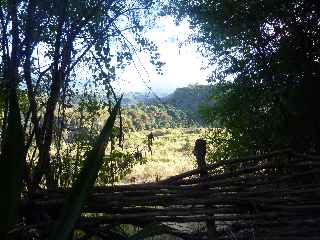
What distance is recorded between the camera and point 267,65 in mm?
9039

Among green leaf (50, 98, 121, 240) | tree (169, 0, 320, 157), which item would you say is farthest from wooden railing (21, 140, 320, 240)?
tree (169, 0, 320, 157)

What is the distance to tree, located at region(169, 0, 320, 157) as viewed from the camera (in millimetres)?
8562

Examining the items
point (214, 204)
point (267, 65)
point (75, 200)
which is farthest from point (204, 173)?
point (267, 65)

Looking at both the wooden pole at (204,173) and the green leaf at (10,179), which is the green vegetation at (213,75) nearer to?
the wooden pole at (204,173)

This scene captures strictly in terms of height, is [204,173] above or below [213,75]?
below

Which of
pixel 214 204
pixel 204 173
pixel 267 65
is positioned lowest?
pixel 214 204

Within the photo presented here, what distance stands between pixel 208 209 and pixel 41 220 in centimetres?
97

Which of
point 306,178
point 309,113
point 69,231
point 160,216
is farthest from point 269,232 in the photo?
point 309,113

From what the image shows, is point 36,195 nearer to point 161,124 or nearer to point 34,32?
point 34,32

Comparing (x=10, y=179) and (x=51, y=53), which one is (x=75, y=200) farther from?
(x=51, y=53)

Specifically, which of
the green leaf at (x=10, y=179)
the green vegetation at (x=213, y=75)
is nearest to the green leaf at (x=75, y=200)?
the green leaf at (x=10, y=179)

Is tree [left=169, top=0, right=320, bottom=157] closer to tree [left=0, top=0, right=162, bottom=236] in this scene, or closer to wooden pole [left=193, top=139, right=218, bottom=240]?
tree [left=0, top=0, right=162, bottom=236]

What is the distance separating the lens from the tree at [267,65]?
28.1ft

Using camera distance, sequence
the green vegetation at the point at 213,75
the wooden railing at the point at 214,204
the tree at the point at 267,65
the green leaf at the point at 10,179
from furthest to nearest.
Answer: the tree at the point at 267,65, the green vegetation at the point at 213,75, the wooden railing at the point at 214,204, the green leaf at the point at 10,179
